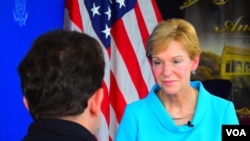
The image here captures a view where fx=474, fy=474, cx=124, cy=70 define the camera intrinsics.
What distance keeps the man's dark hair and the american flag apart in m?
2.10

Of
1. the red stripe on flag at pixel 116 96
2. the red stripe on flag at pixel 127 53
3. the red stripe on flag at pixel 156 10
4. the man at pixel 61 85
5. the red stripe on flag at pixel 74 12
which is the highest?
the man at pixel 61 85

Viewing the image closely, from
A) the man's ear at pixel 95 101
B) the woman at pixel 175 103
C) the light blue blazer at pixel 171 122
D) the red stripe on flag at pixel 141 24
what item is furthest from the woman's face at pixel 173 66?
the red stripe on flag at pixel 141 24

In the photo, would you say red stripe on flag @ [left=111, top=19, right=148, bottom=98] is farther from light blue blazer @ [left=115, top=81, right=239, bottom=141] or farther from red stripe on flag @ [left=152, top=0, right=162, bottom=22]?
light blue blazer @ [left=115, top=81, right=239, bottom=141]

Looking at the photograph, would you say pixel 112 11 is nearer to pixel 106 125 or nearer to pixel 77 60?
pixel 106 125

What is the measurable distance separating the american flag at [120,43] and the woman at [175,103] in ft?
4.01

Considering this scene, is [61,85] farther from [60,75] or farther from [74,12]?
[74,12]

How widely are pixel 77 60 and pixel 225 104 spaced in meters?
1.04

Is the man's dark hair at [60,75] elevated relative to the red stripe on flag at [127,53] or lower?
elevated

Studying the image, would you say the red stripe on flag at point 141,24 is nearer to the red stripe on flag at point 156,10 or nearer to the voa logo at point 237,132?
the red stripe on flag at point 156,10

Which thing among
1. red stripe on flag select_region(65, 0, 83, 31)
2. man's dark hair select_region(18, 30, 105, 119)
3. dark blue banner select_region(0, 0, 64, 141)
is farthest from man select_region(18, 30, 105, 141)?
red stripe on flag select_region(65, 0, 83, 31)

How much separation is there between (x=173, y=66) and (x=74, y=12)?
1.40 meters

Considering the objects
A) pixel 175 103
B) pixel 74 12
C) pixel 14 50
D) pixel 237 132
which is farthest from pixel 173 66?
pixel 74 12

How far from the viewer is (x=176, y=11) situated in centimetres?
323

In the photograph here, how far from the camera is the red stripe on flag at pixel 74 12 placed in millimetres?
2967
